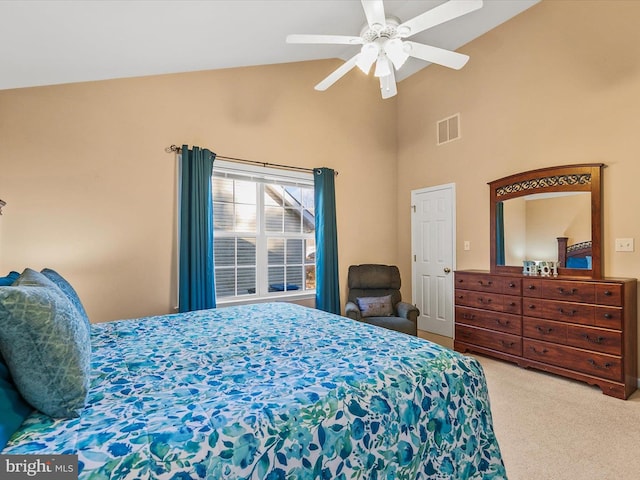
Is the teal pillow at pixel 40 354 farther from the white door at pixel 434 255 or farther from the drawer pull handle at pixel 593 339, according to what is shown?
the white door at pixel 434 255

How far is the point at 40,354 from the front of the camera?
96 cm

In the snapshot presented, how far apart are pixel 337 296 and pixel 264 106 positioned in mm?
2402

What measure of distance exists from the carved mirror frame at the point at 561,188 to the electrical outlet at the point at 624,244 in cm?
12

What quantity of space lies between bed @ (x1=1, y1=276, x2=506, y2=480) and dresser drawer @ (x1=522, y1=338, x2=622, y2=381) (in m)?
1.86

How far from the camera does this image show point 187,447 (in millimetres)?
861

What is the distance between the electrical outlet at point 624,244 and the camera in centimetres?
276

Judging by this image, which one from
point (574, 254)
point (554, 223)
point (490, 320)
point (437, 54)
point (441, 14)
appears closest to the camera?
point (441, 14)

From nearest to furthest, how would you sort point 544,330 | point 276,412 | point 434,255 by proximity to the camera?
1. point 276,412
2. point 544,330
3. point 434,255

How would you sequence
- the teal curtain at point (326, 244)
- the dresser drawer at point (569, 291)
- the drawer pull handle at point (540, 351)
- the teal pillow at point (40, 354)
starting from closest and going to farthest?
the teal pillow at point (40, 354) → the dresser drawer at point (569, 291) → the drawer pull handle at point (540, 351) → the teal curtain at point (326, 244)

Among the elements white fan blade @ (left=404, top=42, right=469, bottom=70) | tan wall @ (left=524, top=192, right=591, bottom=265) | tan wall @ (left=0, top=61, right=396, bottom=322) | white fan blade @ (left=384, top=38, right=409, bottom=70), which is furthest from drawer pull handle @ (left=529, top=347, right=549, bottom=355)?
tan wall @ (left=0, top=61, right=396, bottom=322)

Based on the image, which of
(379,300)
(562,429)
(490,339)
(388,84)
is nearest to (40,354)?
(388,84)

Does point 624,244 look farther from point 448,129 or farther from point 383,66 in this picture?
point 383,66

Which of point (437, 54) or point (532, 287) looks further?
point (532, 287)

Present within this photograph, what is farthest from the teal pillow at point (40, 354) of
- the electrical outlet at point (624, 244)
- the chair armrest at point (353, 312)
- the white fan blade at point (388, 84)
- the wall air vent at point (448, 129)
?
the wall air vent at point (448, 129)
